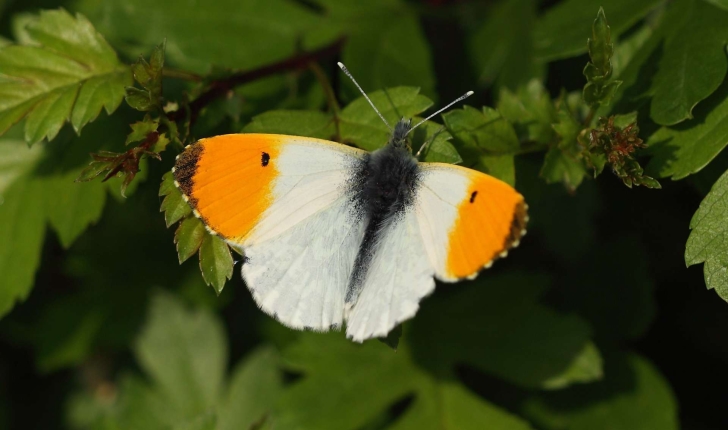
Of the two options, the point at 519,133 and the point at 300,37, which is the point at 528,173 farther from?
the point at 300,37

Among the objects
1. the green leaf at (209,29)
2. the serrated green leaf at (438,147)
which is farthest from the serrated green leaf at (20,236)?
A: the serrated green leaf at (438,147)

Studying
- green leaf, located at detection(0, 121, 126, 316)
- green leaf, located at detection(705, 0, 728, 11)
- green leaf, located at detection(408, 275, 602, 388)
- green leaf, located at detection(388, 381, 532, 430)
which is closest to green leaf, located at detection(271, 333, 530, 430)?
green leaf, located at detection(388, 381, 532, 430)

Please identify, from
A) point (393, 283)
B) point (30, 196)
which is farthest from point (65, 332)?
point (393, 283)

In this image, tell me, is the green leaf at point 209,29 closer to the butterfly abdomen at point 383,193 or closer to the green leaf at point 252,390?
the butterfly abdomen at point 383,193

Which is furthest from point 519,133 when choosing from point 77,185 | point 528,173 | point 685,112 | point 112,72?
point 77,185

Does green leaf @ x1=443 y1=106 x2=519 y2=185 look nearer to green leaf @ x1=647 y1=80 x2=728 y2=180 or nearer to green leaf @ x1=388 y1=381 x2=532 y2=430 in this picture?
green leaf @ x1=647 y1=80 x2=728 y2=180

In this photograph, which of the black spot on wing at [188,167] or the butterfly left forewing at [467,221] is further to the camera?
the black spot on wing at [188,167]

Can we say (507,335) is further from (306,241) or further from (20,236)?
(20,236)
